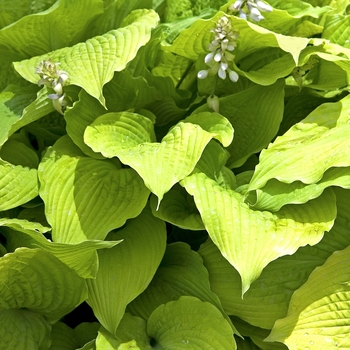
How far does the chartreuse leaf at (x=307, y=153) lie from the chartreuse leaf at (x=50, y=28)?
789mm

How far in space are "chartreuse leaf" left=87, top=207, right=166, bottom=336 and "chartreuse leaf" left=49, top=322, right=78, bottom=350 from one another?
17cm

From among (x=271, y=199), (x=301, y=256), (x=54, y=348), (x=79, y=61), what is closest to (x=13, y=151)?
(x=79, y=61)

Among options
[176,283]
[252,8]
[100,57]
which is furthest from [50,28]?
[176,283]

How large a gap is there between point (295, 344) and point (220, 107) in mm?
745

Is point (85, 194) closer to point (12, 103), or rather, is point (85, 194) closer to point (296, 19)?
point (12, 103)

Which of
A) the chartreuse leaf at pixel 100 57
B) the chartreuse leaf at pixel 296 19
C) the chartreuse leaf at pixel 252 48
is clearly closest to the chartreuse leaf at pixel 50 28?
the chartreuse leaf at pixel 100 57

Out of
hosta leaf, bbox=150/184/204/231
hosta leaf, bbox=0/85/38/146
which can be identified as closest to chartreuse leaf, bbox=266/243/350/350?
hosta leaf, bbox=150/184/204/231

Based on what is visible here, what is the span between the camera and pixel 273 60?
1764 millimetres

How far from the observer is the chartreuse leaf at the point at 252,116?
5.54ft

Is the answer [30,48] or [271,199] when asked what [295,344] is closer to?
[271,199]

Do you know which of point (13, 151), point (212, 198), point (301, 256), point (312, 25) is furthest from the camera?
point (312, 25)

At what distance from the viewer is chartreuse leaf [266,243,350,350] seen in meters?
1.40

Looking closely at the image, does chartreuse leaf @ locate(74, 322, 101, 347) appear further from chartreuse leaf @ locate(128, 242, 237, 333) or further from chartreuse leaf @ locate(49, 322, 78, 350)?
chartreuse leaf @ locate(128, 242, 237, 333)

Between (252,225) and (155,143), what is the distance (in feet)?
1.17
